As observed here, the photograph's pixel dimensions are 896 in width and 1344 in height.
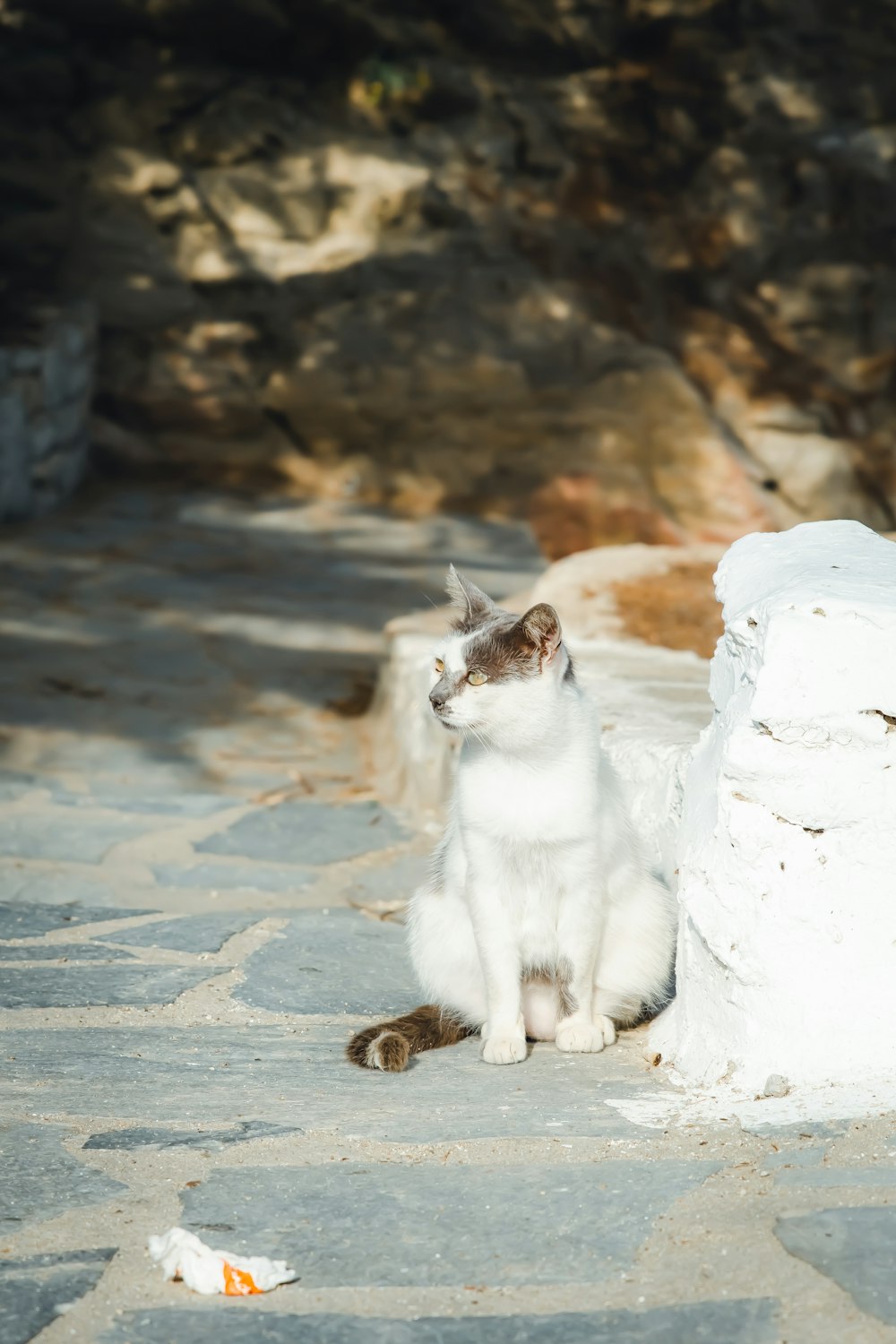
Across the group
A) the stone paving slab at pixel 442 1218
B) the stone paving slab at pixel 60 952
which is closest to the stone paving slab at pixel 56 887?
the stone paving slab at pixel 60 952

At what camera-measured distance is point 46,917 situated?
382 centimetres

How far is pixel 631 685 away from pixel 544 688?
1458mm

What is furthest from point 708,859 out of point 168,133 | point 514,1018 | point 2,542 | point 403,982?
point 168,133

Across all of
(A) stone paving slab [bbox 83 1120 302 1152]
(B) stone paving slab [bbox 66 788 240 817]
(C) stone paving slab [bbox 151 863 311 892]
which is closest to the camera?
(A) stone paving slab [bbox 83 1120 302 1152]

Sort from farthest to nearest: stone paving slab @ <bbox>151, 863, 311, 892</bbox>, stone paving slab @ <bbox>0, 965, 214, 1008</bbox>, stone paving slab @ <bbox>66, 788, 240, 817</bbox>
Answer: stone paving slab @ <bbox>66, 788, 240, 817</bbox>, stone paving slab @ <bbox>151, 863, 311, 892</bbox>, stone paving slab @ <bbox>0, 965, 214, 1008</bbox>

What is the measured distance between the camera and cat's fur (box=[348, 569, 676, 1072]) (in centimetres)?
288

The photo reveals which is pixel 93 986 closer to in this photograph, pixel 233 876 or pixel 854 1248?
pixel 233 876

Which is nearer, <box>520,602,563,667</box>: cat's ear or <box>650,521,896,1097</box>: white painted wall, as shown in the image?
<box>650,521,896,1097</box>: white painted wall

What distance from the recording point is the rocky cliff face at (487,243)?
32.0ft

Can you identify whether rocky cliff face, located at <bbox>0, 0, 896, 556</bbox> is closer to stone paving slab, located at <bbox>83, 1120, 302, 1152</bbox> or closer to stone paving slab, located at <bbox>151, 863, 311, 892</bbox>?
stone paving slab, located at <bbox>151, 863, 311, 892</bbox>

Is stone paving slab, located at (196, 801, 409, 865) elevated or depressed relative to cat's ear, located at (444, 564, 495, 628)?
depressed

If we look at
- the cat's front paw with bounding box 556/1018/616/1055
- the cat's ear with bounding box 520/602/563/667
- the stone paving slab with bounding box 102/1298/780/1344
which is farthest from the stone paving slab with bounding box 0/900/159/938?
the stone paving slab with bounding box 102/1298/780/1344

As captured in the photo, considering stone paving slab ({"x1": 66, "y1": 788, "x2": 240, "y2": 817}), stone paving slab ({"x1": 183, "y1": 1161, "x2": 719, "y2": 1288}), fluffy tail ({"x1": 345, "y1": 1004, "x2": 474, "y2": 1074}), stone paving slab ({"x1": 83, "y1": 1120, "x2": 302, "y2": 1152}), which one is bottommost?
stone paving slab ({"x1": 66, "y1": 788, "x2": 240, "y2": 817})

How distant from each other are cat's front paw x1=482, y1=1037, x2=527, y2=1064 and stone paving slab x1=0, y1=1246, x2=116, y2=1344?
3.57 ft
